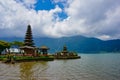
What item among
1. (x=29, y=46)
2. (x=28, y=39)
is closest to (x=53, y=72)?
(x=29, y=46)

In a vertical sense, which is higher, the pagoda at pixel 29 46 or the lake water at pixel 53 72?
the pagoda at pixel 29 46

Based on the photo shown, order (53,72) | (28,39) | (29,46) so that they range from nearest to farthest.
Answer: (53,72) < (29,46) < (28,39)

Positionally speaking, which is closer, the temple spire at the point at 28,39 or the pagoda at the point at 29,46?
the pagoda at the point at 29,46

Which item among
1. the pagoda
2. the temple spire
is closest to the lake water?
the pagoda

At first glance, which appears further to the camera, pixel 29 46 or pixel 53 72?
pixel 29 46

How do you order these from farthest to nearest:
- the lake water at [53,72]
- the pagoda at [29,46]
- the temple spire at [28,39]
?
1. the temple spire at [28,39]
2. the pagoda at [29,46]
3. the lake water at [53,72]

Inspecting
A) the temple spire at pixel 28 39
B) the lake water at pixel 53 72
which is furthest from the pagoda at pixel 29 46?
the lake water at pixel 53 72

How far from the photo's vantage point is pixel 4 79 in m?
24.1

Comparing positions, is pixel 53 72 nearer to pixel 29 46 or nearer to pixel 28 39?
pixel 29 46

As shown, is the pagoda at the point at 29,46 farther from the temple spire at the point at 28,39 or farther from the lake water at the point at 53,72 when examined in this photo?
the lake water at the point at 53,72

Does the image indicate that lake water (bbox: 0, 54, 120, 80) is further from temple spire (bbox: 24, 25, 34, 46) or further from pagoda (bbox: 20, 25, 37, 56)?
temple spire (bbox: 24, 25, 34, 46)

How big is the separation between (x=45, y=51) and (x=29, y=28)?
11.0 meters

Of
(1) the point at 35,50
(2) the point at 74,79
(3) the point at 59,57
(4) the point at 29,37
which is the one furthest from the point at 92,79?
(3) the point at 59,57

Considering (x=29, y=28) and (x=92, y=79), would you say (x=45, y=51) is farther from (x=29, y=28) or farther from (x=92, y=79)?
(x=92, y=79)
